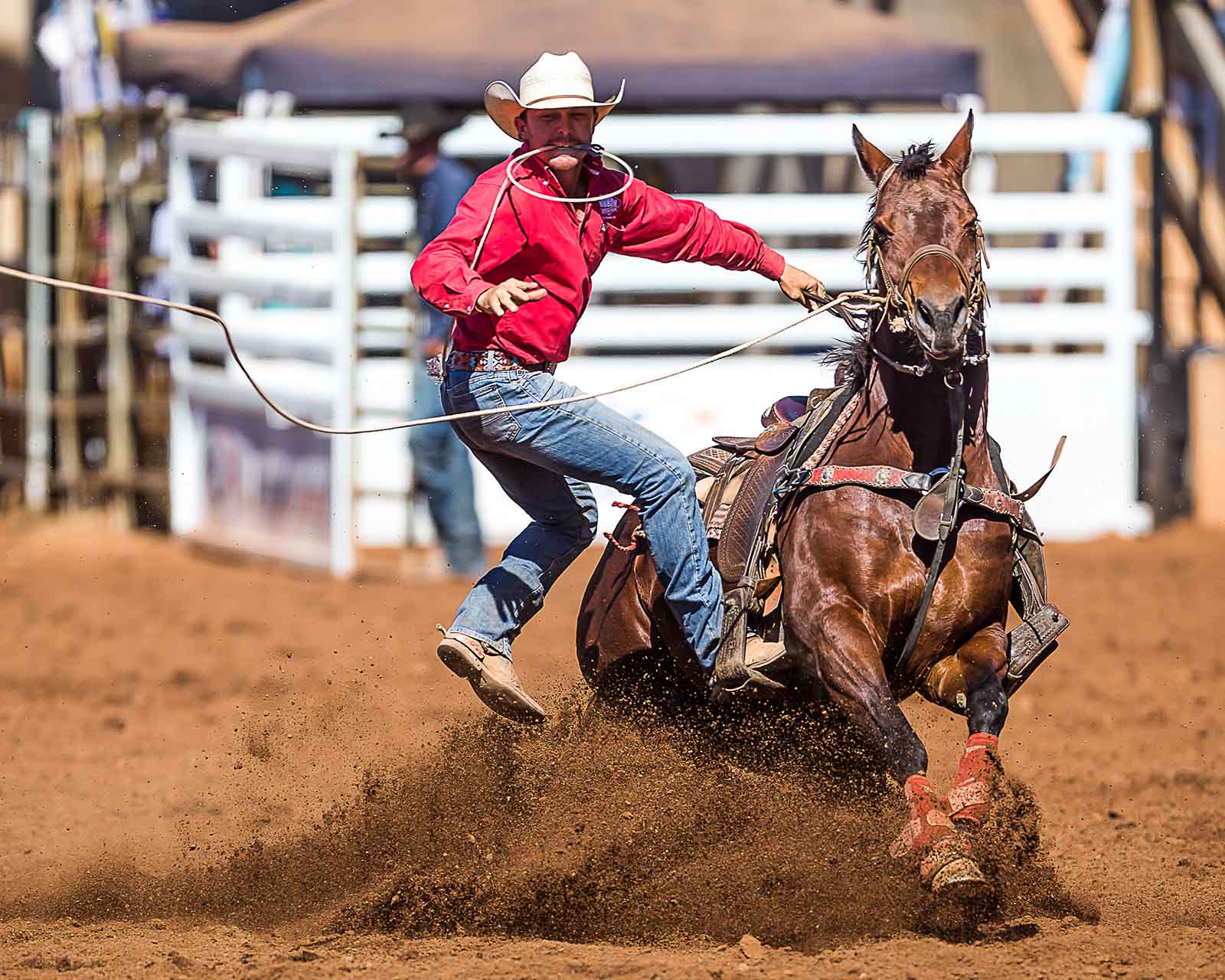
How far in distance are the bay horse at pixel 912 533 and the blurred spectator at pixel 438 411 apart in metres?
4.65

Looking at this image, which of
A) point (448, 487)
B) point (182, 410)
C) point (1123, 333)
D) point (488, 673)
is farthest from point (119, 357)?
point (488, 673)

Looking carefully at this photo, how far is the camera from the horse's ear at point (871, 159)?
479 centimetres

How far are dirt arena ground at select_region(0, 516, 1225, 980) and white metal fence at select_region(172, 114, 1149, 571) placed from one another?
339 centimetres

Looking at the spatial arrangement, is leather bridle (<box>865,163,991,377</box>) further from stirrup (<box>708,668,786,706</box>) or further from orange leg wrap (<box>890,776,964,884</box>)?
orange leg wrap (<box>890,776,964,884</box>)

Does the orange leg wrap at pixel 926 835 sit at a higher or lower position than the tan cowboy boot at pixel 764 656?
lower

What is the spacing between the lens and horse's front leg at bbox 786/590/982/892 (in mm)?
4184

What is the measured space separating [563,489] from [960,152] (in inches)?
55.0

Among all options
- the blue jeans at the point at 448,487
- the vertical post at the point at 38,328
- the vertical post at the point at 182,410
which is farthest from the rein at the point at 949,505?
the vertical post at the point at 38,328

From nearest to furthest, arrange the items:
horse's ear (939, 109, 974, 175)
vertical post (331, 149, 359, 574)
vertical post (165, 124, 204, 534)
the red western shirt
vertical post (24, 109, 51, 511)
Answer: the red western shirt, horse's ear (939, 109, 974, 175), vertical post (331, 149, 359, 574), vertical post (165, 124, 204, 534), vertical post (24, 109, 51, 511)

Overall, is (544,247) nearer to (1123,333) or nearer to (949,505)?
(949,505)

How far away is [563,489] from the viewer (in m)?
4.97

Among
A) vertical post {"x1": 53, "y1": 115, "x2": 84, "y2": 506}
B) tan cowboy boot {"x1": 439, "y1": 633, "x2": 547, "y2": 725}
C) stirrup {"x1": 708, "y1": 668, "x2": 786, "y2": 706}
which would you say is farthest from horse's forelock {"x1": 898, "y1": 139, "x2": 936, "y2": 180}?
vertical post {"x1": 53, "y1": 115, "x2": 84, "y2": 506}

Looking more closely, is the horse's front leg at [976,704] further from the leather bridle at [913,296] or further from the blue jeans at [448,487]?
the blue jeans at [448,487]

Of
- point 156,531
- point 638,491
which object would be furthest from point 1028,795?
point 156,531
